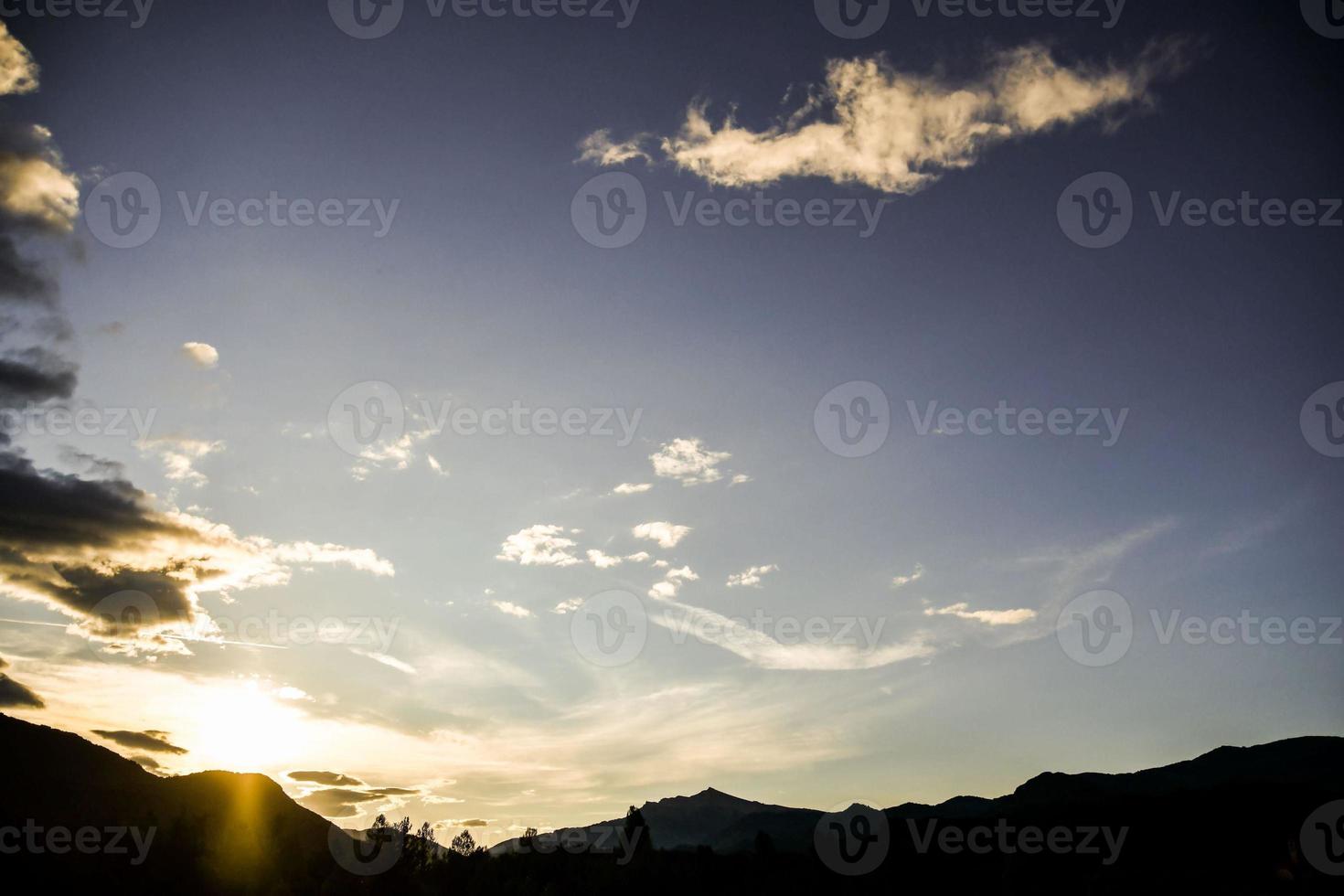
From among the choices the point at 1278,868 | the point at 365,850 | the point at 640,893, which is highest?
the point at 1278,868

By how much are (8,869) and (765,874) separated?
147m

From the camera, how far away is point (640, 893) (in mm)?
146625

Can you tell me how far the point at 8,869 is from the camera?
131 meters

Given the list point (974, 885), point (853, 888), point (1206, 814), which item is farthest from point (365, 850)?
point (1206, 814)

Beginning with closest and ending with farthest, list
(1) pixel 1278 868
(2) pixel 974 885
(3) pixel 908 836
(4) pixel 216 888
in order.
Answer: (1) pixel 1278 868 → (4) pixel 216 888 → (2) pixel 974 885 → (3) pixel 908 836

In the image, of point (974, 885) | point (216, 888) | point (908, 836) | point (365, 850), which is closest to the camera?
point (216, 888)

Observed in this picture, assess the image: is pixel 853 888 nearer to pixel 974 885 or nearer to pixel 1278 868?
pixel 974 885

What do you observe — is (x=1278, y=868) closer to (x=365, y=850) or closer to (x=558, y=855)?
(x=365, y=850)

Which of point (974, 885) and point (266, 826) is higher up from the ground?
point (266, 826)

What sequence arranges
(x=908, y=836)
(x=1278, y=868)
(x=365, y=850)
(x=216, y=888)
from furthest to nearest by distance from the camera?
(x=908, y=836), (x=365, y=850), (x=216, y=888), (x=1278, y=868)

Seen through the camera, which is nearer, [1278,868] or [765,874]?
[1278,868]

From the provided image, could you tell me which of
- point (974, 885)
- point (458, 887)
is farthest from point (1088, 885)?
point (458, 887)

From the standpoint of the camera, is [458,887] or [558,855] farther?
[558,855]

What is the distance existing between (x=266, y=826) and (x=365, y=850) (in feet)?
77.5
